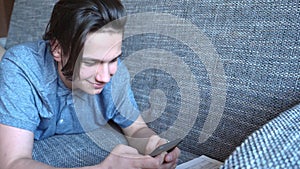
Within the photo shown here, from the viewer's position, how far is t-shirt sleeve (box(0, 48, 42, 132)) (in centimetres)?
74

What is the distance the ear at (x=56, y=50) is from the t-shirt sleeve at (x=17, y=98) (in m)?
0.08

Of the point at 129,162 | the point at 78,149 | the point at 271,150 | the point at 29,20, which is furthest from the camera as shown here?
the point at 29,20

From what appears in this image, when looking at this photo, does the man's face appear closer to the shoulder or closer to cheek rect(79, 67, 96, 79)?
cheek rect(79, 67, 96, 79)

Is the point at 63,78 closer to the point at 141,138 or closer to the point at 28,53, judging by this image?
the point at 28,53

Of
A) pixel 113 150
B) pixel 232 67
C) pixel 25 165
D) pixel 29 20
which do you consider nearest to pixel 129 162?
pixel 113 150

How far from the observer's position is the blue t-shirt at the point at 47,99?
2.48 ft

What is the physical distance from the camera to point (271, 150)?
1.20ft

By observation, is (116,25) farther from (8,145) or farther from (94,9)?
(8,145)

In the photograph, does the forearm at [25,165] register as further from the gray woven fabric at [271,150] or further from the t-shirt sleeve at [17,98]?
the gray woven fabric at [271,150]

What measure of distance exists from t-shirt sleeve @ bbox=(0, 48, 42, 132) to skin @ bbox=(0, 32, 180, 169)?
0.02 m

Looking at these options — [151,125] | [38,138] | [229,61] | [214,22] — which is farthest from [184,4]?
[38,138]

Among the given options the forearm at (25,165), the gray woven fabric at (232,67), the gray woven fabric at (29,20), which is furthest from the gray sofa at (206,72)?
the gray woven fabric at (29,20)

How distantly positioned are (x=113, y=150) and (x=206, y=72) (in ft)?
0.97

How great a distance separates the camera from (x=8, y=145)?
0.71 metres
